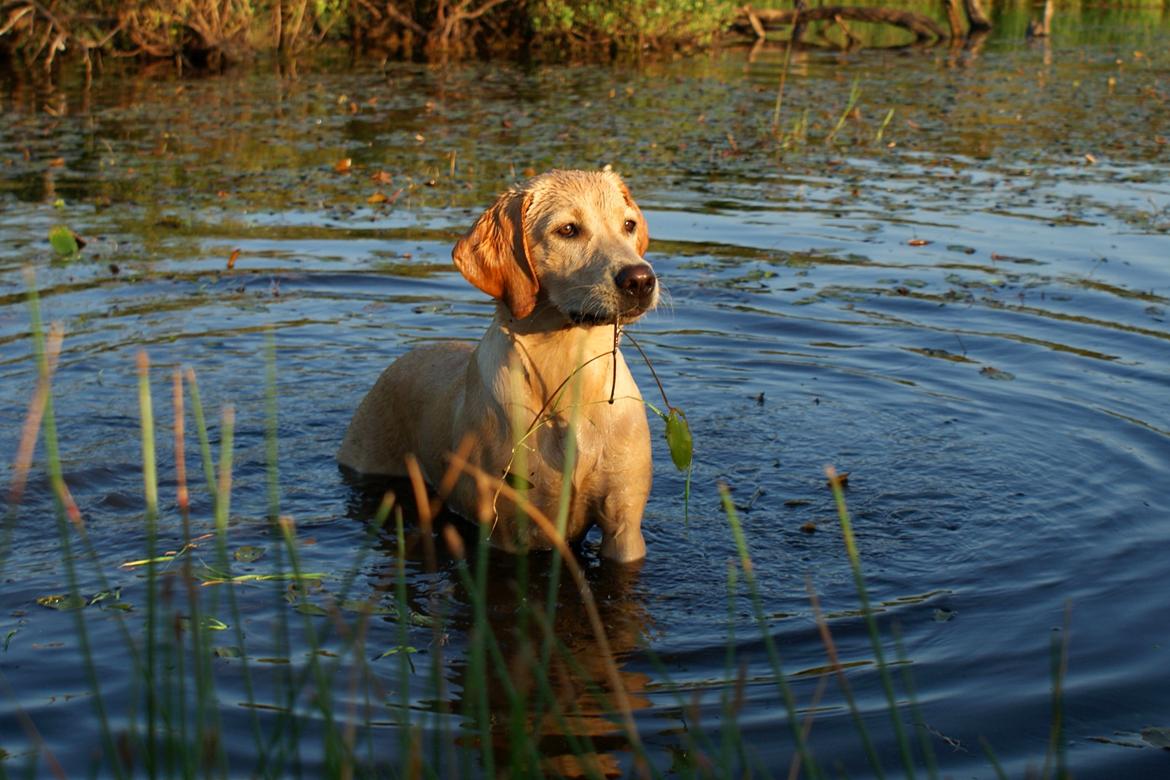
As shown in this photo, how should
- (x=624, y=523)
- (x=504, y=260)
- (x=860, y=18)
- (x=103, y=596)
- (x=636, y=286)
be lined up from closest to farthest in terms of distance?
1. (x=636, y=286)
2. (x=103, y=596)
3. (x=504, y=260)
4. (x=624, y=523)
5. (x=860, y=18)

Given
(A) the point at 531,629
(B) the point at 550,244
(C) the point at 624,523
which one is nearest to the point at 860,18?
(B) the point at 550,244

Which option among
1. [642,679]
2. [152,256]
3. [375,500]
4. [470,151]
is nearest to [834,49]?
[470,151]

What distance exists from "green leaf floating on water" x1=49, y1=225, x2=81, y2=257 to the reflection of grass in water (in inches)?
230

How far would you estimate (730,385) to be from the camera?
874 centimetres

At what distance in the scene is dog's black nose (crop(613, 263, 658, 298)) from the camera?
5.33m

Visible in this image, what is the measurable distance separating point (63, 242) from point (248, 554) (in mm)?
6344

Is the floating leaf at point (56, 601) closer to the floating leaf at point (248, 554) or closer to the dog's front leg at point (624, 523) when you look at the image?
the floating leaf at point (248, 554)

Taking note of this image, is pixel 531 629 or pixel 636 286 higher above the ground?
pixel 636 286

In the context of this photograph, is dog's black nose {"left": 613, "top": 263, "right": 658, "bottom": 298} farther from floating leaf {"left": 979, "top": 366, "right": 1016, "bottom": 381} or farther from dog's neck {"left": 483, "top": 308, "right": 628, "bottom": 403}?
floating leaf {"left": 979, "top": 366, "right": 1016, "bottom": 381}

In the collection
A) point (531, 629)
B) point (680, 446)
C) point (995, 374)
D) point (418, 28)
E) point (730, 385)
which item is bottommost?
point (531, 629)

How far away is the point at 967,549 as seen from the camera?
6.20m

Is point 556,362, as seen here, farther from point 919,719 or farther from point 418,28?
point 418,28

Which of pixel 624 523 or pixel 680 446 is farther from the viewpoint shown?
pixel 624 523

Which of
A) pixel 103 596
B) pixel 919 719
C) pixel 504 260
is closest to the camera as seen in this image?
pixel 919 719
